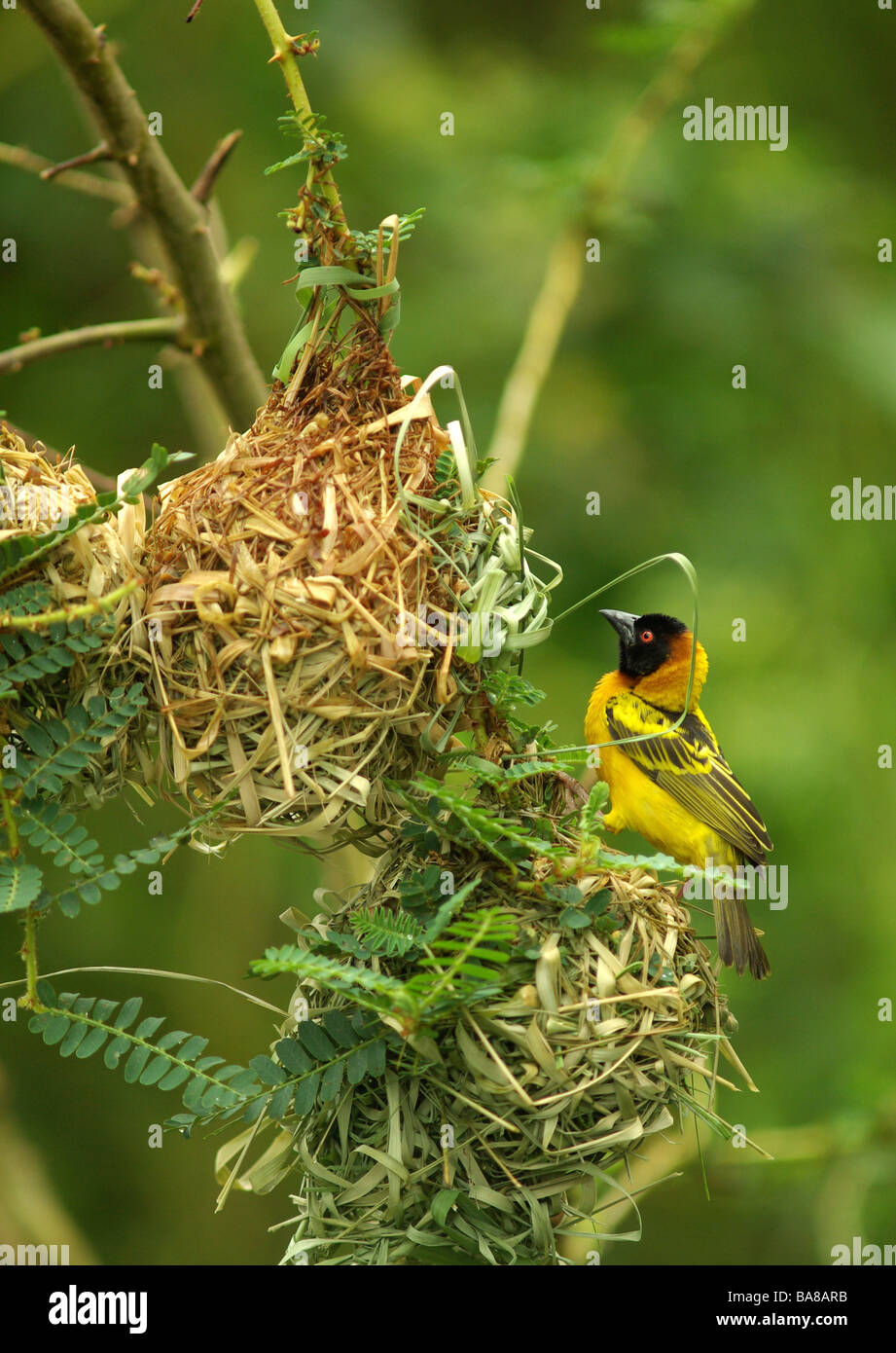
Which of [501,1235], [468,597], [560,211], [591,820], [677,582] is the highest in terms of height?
[560,211]

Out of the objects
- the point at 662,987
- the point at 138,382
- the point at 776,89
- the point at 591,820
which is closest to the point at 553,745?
the point at 591,820

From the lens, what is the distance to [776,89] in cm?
505

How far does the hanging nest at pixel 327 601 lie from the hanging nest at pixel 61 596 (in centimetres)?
6

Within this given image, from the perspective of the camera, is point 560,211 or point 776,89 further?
point 776,89

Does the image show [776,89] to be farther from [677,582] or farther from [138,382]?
[138,382]

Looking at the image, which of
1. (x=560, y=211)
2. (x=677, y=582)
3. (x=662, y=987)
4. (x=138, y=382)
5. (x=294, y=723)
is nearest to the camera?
(x=294, y=723)

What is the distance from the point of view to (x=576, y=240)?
372cm

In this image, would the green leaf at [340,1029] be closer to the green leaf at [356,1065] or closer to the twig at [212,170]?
the green leaf at [356,1065]

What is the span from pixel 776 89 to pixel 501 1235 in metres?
4.60

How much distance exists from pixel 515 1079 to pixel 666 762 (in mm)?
1194

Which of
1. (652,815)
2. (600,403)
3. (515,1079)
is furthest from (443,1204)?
(600,403)

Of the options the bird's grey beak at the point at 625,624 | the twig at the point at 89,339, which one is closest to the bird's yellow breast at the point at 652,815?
the bird's grey beak at the point at 625,624

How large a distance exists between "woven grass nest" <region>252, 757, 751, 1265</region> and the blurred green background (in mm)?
2366

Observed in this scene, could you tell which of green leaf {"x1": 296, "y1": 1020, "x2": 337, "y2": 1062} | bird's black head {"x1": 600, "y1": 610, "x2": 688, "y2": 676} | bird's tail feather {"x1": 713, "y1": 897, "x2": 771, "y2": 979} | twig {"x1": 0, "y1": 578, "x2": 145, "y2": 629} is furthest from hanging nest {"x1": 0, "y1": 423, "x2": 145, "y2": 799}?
bird's black head {"x1": 600, "y1": 610, "x2": 688, "y2": 676}
